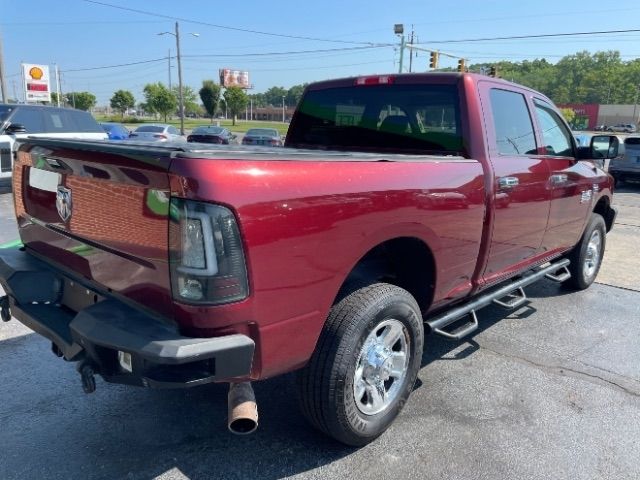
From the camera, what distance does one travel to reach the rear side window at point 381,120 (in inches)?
142

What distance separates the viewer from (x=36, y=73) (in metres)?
23.9

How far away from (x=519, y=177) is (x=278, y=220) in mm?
2303

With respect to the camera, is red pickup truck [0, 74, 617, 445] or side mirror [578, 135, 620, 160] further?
side mirror [578, 135, 620, 160]

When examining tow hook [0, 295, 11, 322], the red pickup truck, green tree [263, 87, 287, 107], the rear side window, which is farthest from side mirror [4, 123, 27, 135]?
green tree [263, 87, 287, 107]

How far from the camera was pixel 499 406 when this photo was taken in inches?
130

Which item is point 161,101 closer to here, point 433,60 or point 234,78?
point 234,78

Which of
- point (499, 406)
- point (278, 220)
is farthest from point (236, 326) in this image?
point (499, 406)

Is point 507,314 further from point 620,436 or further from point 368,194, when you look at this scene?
point 368,194

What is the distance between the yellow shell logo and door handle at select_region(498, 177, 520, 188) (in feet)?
83.8

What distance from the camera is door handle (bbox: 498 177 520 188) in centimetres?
352

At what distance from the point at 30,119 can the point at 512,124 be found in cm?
1078

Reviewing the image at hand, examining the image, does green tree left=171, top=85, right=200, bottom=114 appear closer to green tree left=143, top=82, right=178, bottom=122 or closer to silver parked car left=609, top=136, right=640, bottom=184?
green tree left=143, top=82, right=178, bottom=122

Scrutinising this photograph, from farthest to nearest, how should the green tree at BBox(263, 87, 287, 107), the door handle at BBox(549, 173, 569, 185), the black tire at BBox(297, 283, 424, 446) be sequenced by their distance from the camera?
the green tree at BBox(263, 87, 287, 107) → the door handle at BBox(549, 173, 569, 185) → the black tire at BBox(297, 283, 424, 446)

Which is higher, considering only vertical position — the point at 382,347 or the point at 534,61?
the point at 534,61
